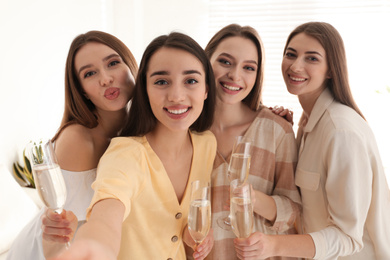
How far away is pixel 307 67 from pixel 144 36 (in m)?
4.30

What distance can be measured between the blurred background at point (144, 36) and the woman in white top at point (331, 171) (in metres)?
3.22

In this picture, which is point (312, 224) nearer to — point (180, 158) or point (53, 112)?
point (180, 158)

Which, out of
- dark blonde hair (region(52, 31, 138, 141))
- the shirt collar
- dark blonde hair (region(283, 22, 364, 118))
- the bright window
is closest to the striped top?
the shirt collar

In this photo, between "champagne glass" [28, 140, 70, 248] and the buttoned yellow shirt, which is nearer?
"champagne glass" [28, 140, 70, 248]

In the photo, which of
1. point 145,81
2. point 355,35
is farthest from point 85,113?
point 355,35

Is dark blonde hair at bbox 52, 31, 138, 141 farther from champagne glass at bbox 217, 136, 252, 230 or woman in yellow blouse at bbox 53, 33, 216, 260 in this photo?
champagne glass at bbox 217, 136, 252, 230

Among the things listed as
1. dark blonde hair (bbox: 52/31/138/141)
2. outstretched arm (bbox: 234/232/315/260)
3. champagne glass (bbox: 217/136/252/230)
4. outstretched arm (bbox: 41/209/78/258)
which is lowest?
outstretched arm (bbox: 234/232/315/260)

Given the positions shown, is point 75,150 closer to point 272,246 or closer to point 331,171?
point 272,246

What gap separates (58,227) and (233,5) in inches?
186

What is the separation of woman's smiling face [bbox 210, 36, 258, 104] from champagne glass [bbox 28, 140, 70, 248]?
0.94m

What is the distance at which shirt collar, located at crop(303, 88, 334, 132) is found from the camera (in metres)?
1.89

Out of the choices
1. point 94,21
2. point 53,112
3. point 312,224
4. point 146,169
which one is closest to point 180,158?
point 146,169

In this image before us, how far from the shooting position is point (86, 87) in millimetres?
1931

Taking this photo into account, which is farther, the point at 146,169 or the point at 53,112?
the point at 53,112
